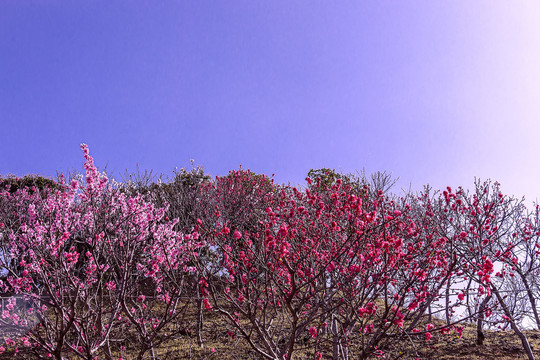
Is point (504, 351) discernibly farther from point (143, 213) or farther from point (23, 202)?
point (23, 202)

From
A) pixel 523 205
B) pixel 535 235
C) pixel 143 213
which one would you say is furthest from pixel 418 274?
pixel 523 205

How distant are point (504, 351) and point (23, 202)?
21888 mm

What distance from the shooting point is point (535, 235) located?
1189 cm

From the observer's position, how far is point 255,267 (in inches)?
324

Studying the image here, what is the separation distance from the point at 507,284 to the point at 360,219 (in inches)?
542

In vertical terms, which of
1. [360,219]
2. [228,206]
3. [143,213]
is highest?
[228,206]

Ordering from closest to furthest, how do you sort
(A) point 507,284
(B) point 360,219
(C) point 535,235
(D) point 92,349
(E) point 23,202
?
(D) point 92,349 < (B) point 360,219 < (C) point 535,235 < (A) point 507,284 < (E) point 23,202

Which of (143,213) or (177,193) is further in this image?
(177,193)

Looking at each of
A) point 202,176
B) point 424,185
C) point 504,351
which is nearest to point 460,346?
point 504,351

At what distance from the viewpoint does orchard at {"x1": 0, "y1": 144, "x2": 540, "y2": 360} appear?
16.3ft

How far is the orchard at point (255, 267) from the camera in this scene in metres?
4.98

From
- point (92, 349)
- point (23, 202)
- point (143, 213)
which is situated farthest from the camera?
point (23, 202)

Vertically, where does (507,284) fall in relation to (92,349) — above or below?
above

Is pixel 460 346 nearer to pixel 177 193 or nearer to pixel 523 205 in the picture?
pixel 523 205
